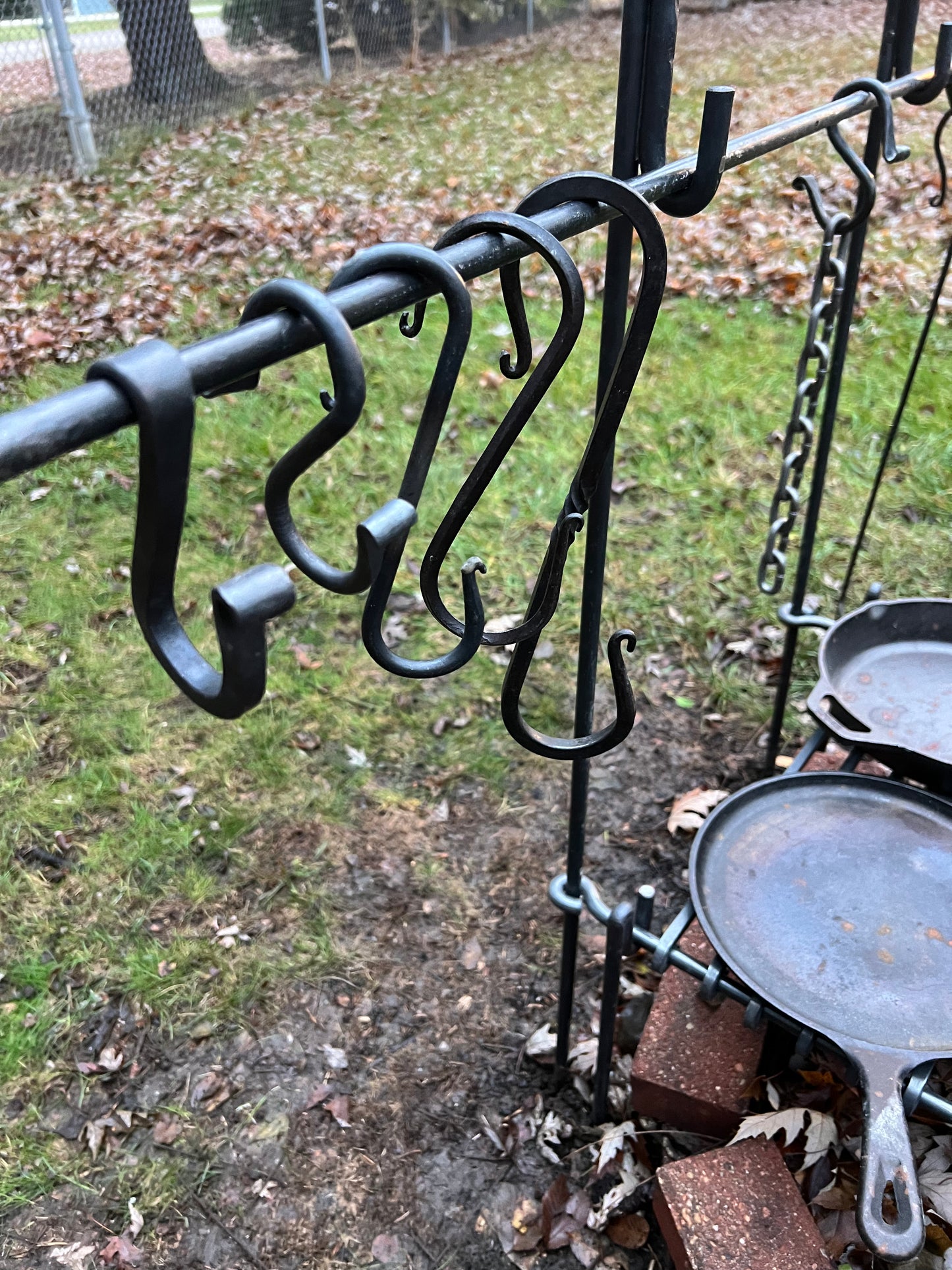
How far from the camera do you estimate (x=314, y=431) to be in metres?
0.67

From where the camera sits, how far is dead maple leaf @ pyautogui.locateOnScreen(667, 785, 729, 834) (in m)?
2.59

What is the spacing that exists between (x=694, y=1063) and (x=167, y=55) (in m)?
9.58

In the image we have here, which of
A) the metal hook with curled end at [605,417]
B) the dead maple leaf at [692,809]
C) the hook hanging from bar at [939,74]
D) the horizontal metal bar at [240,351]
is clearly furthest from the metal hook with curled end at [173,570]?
the dead maple leaf at [692,809]

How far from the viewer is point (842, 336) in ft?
6.95

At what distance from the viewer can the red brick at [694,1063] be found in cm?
184

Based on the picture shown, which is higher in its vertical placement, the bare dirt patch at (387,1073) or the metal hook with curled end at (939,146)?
the metal hook with curled end at (939,146)

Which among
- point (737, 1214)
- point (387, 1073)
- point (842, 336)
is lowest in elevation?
point (387, 1073)

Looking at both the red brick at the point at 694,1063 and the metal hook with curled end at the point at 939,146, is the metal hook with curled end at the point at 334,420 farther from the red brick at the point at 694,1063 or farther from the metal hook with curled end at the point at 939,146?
the metal hook with curled end at the point at 939,146

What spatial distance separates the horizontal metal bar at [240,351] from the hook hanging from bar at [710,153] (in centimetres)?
13

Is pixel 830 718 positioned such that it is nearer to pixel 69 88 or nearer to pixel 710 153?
pixel 710 153

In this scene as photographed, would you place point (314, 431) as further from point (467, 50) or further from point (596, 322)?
point (467, 50)

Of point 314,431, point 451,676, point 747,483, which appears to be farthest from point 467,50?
point 314,431

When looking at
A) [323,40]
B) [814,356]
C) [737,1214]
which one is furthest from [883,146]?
[323,40]

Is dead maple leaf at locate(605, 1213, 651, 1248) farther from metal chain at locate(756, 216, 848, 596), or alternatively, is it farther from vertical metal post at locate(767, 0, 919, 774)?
metal chain at locate(756, 216, 848, 596)
